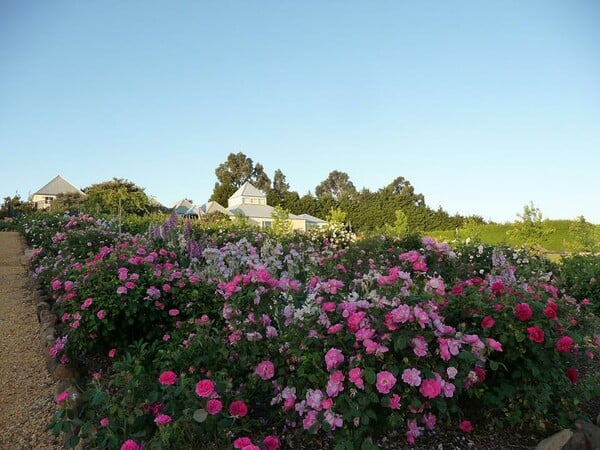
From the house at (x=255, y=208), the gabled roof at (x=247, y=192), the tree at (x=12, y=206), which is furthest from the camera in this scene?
the gabled roof at (x=247, y=192)

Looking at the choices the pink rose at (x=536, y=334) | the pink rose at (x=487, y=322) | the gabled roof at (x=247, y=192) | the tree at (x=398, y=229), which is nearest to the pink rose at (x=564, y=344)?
the pink rose at (x=536, y=334)

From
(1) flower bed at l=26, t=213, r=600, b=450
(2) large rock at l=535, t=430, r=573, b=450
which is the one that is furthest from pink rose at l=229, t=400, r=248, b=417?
(2) large rock at l=535, t=430, r=573, b=450

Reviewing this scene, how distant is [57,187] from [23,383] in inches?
1589

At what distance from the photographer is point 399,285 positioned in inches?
77.7

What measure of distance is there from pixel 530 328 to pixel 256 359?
127cm

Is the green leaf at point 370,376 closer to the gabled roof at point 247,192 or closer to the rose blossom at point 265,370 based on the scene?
the rose blossom at point 265,370

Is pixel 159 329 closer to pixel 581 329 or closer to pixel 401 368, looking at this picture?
pixel 401 368

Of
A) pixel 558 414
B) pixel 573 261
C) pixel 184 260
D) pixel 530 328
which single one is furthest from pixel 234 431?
pixel 573 261

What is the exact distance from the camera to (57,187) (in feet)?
124

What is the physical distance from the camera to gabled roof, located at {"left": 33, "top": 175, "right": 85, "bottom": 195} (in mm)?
36969

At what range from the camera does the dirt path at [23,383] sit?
226 cm

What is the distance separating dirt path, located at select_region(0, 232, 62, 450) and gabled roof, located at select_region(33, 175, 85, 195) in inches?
1452

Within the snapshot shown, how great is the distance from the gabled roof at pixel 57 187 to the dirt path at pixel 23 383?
36871 millimetres

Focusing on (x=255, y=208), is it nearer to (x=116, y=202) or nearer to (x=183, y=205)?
(x=183, y=205)
